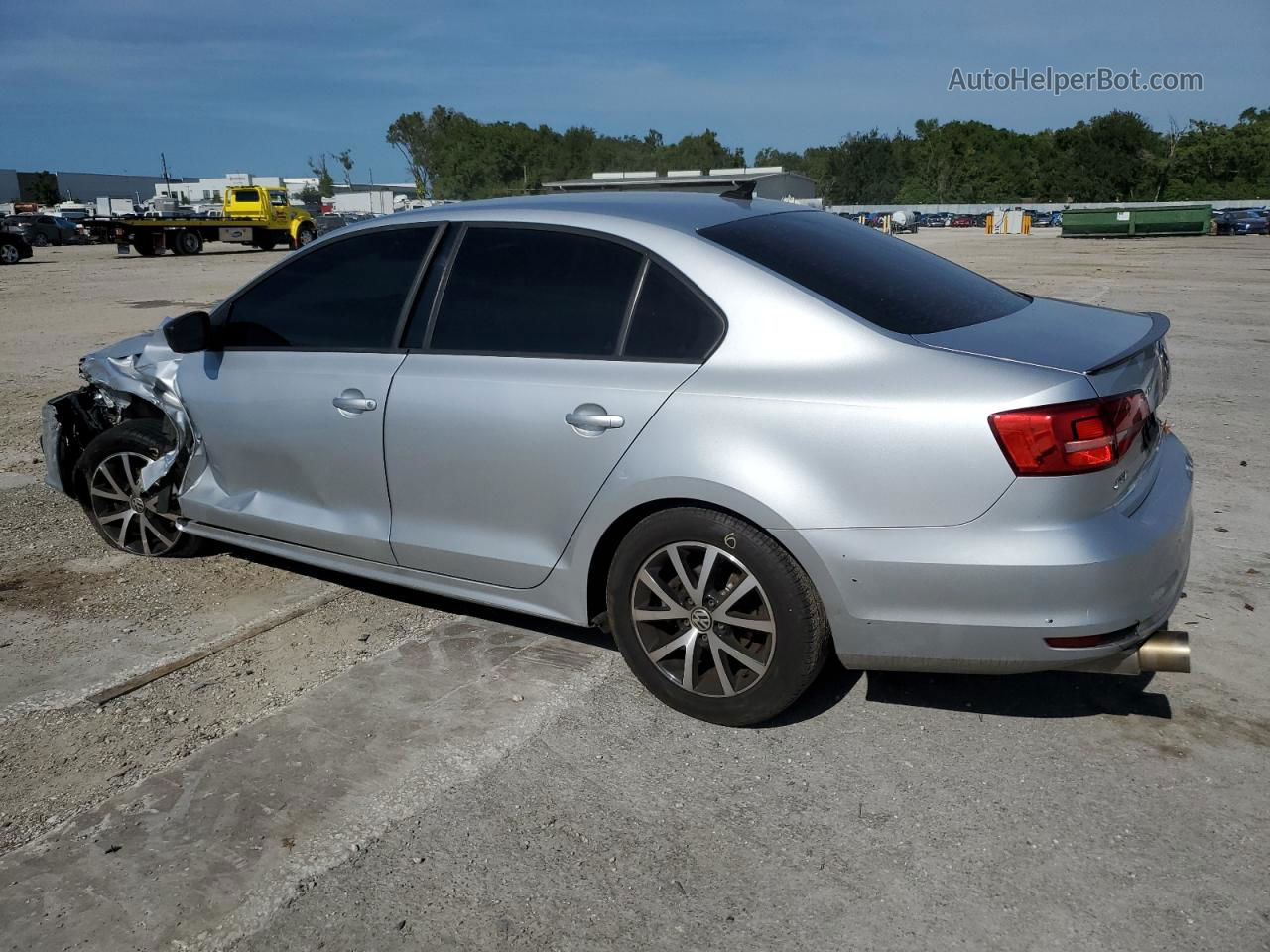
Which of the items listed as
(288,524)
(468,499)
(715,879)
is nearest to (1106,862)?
(715,879)

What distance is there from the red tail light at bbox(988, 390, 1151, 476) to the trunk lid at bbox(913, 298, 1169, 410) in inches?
4.2

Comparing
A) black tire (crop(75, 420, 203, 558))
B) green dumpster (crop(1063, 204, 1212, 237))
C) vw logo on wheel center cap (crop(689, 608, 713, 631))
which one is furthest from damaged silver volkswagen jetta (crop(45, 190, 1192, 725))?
green dumpster (crop(1063, 204, 1212, 237))

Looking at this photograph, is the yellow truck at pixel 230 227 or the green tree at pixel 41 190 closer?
the yellow truck at pixel 230 227

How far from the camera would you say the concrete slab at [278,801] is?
8.30 feet

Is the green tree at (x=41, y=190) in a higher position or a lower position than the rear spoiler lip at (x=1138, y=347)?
higher

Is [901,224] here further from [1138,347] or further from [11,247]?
[1138,347]

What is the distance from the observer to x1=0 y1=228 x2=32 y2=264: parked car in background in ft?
106

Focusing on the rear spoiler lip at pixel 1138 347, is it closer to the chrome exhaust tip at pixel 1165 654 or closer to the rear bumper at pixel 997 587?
the rear bumper at pixel 997 587

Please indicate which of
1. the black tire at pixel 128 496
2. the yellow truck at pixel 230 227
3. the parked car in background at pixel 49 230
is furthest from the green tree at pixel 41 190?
the black tire at pixel 128 496

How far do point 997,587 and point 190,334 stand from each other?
337 cm

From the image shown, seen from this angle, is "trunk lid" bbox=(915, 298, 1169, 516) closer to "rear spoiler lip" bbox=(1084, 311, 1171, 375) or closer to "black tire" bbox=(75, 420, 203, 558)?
"rear spoiler lip" bbox=(1084, 311, 1171, 375)

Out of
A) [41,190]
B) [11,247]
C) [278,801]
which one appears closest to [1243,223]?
[11,247]

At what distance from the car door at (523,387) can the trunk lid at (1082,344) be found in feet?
2.63

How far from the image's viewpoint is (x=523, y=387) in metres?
3.45
